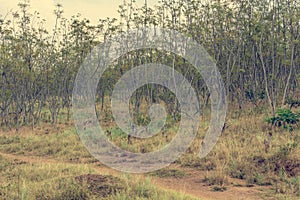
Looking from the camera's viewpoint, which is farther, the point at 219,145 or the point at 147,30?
the point at 147,30

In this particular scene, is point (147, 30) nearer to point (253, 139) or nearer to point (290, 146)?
point (253, 139)

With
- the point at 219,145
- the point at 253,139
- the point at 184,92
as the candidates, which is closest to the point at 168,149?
the point at 219,145

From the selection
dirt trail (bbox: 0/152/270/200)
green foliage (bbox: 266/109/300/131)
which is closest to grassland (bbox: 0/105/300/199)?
dirt trail (bbox: 0/152/270/200)

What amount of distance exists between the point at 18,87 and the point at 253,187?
1564cm

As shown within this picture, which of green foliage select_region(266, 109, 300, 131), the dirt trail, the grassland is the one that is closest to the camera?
the grassland

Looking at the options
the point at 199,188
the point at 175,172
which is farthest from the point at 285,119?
the point at 199,188

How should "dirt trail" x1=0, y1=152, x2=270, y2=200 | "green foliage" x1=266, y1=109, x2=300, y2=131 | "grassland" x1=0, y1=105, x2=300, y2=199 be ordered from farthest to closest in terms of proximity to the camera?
"green foliage" x1=266, y1=109, x2=300, y2=131, "dirt trail" x1=0, y1=152, x2=270, y2=200, "grassland" x1=0, y1=105, x2=300, y2=199

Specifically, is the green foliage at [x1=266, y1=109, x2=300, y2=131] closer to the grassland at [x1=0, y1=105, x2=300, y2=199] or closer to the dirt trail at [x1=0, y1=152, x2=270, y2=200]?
the grassland at [x1=0, y1=105, x2=300, y2=199]

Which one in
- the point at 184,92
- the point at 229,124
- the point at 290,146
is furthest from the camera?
the point at 184,92

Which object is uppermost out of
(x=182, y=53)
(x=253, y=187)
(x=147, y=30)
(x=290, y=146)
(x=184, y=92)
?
(x=147, y=30)

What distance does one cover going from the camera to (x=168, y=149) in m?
12.6

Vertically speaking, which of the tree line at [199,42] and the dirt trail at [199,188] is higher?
the tree line at [199,42]

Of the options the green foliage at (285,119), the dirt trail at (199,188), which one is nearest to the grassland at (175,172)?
the dirt trail at (199,188)

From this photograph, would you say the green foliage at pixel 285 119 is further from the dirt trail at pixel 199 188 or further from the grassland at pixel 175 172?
the dirt trail at pixel 199 188
